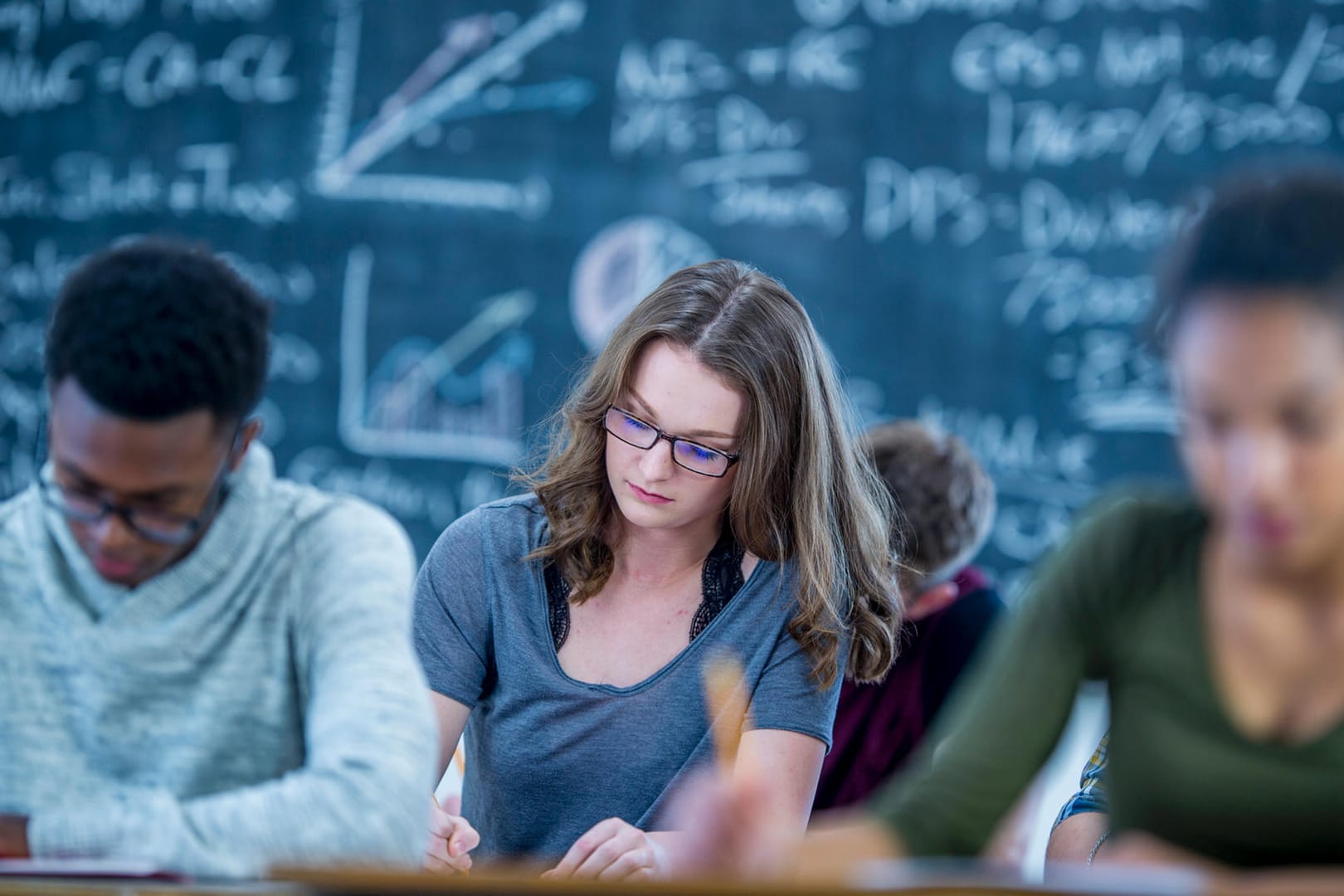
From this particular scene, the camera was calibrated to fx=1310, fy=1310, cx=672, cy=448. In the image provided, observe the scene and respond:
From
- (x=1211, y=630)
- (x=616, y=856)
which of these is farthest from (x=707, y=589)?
(x=1211, y=630)

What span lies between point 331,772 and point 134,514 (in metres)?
0.25

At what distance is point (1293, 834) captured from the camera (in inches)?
31.1

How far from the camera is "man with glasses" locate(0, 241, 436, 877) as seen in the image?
935 mm

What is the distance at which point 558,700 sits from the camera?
1420 mm

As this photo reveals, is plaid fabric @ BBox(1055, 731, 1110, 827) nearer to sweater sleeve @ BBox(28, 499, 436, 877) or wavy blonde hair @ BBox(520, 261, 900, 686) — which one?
wavy blonde hair @ BBox(520, 261, 900, 686)

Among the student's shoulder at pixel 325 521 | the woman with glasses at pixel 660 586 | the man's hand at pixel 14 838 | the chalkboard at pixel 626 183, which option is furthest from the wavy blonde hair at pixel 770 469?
the chalkboard at pixel 626 183

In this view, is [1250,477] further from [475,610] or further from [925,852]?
[475,610]

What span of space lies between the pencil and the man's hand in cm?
62

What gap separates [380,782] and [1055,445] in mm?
2002

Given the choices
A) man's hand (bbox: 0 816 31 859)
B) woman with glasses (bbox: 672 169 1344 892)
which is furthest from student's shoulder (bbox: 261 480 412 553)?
woman with glasses (bbox: 672 169 1344 892)

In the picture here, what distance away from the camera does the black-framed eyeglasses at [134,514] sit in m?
0.98

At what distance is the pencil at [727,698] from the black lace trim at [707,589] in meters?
0.06

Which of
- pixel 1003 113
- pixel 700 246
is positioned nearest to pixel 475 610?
pixel 700 246

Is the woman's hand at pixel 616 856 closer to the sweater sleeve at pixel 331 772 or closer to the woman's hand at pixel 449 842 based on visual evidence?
the woman's hand at pixel 449 842
